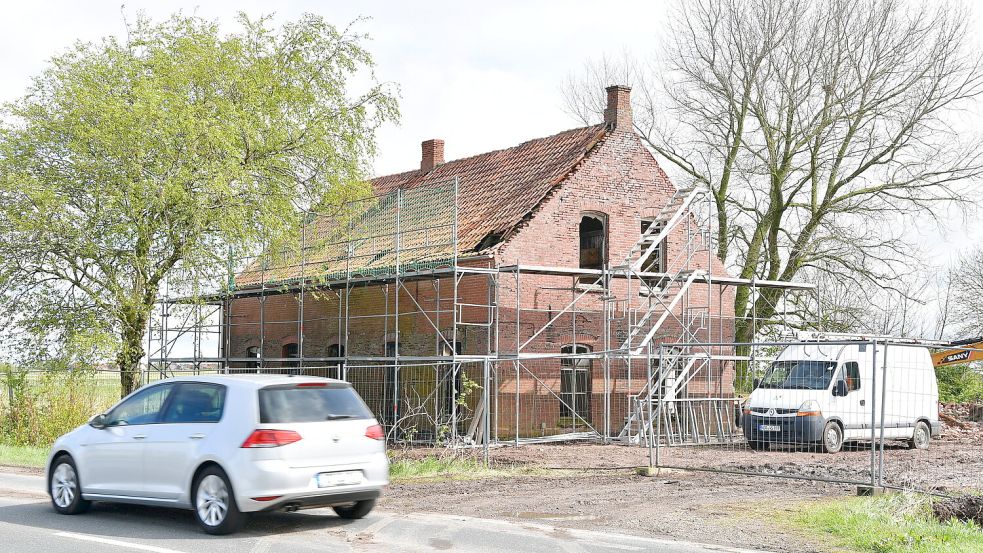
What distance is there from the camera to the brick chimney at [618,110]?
27094mm

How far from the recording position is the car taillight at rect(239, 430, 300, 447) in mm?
9883

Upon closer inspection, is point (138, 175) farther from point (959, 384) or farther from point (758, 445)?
point (959, 384)

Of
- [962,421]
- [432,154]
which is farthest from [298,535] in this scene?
[962,421]

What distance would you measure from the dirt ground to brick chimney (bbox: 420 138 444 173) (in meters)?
14.1

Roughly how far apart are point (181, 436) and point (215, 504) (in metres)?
0.85

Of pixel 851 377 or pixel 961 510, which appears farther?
pixel 851 377

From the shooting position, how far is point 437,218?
2489 centimetres

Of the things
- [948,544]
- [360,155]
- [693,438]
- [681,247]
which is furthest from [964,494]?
[360,155]

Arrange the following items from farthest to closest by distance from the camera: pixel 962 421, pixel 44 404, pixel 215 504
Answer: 1. pixel 962 421
2. pixel 44 404
3. pixel 215 504

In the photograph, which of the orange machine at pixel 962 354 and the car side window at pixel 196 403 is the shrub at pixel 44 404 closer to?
the car side window at pixel 196 403

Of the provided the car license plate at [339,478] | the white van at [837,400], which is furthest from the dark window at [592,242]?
the car license plate at [339,478]

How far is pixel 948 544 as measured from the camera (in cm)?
920

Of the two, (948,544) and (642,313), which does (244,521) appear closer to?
(948,544)

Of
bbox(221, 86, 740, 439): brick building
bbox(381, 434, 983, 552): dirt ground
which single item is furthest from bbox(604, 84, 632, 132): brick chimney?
bbox(381, 434, 983, 552): dirt ground
